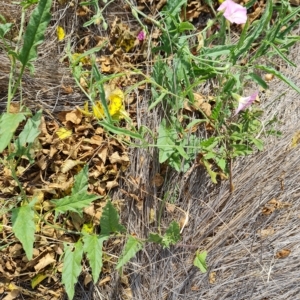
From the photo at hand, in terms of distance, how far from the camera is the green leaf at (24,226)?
42.4 inches

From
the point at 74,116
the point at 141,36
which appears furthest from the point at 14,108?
the point at 141,36

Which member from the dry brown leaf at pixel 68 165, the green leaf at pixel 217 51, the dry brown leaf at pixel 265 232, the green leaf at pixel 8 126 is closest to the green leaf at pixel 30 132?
the green leaf at pixel 8 126

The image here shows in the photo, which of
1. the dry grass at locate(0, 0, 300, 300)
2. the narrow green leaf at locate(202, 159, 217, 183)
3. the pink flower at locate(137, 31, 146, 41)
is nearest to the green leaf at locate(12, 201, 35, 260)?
the dry grass at locate(0, 0, 300, 300)

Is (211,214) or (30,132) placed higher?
(30,132)

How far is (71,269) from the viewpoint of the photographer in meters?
A: 1.25

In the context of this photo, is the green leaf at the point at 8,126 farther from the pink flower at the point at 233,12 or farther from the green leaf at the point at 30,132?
the pink flower at the point at 233,12

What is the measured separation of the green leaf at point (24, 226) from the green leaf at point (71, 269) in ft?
0.61

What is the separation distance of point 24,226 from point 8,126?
25 centimetres

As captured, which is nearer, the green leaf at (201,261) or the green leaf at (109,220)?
the green leaf at (109,220)

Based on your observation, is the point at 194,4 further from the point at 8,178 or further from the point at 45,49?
the point at 8,178

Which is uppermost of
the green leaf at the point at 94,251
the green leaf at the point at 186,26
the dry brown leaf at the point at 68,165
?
the green leaf at the point at 186,26

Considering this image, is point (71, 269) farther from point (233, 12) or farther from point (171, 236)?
point (233, 12)

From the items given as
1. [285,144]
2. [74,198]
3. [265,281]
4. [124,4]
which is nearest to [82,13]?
[124,4]

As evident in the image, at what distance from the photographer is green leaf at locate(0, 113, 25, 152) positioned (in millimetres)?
969
